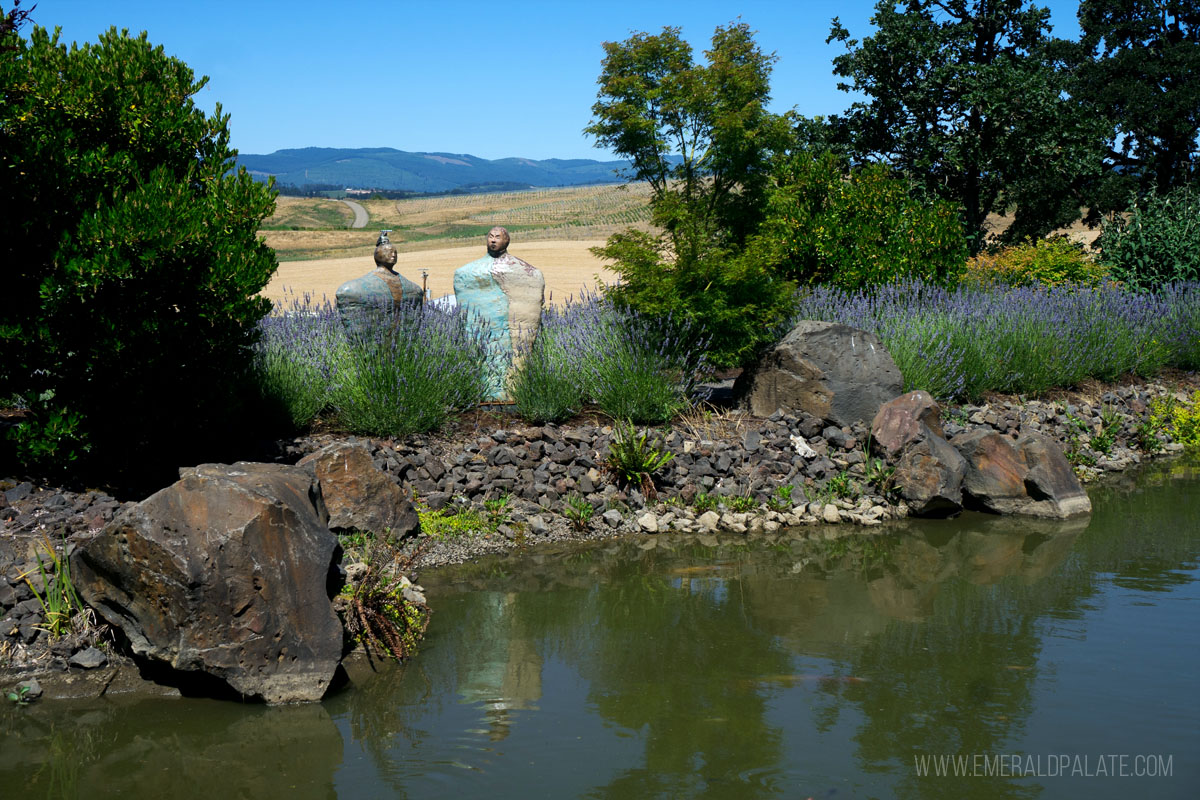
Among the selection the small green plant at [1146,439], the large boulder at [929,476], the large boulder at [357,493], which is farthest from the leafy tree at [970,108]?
the large boulder at [357,493]

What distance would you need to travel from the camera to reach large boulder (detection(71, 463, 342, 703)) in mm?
4461

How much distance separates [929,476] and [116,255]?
6379mm

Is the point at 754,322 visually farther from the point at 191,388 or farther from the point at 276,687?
the point at 276,687

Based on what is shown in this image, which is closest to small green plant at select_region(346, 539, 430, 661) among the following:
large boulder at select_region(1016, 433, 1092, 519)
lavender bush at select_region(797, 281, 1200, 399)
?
large boulder at select_region(1016, 433, 1092, 519)

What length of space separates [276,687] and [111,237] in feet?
9.98

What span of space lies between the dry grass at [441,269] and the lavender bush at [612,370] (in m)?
15.5

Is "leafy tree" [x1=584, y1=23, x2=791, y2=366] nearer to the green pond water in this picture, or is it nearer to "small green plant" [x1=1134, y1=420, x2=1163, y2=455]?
the green pond water

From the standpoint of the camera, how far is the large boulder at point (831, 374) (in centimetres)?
901

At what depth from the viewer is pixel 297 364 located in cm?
838

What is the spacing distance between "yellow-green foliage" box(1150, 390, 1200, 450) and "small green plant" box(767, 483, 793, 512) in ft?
18.9

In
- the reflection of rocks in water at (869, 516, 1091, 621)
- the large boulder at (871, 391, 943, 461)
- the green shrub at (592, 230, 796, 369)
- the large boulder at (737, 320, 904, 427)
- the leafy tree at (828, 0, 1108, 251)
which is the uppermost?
the leafy tree at (828, 0, 1108, 251)

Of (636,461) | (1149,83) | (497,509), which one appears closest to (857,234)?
(636,461)

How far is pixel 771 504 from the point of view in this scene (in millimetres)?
8047

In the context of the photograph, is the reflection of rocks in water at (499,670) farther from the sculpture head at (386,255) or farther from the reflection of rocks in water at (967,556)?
the sculpture head at (386,255)
